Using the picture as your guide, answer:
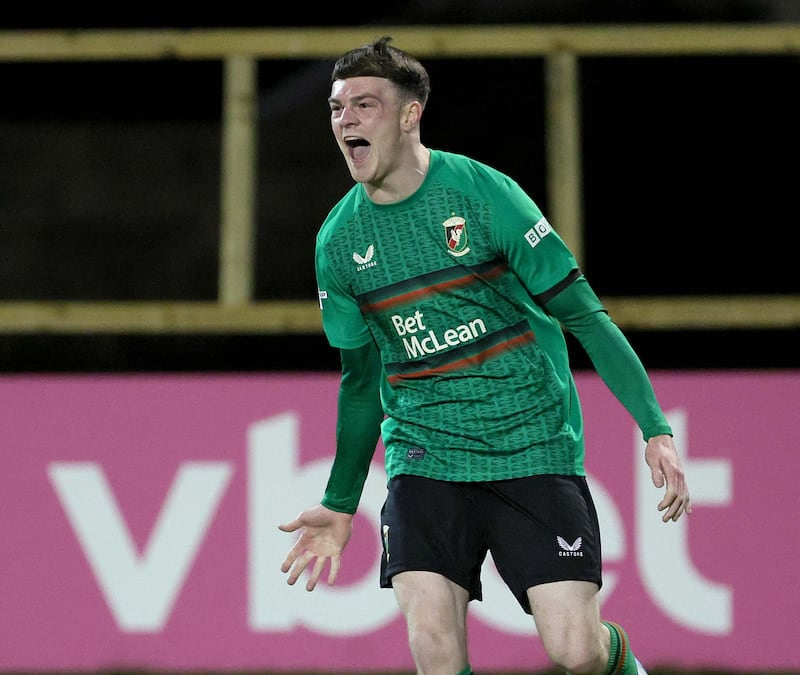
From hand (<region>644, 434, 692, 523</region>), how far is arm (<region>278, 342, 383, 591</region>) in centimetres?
77

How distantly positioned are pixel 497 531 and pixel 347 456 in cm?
44

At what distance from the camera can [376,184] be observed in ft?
12.0

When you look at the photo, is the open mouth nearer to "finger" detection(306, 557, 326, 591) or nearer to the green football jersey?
the green football jersey

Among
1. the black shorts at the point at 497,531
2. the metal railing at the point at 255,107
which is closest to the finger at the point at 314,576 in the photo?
the black shorts at the point at 497,531

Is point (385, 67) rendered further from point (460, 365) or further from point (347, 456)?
point (347, 456)

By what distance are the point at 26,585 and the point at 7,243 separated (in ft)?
7.48

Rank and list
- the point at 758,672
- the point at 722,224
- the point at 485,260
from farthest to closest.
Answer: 1. the point at 722,224
2. the point at 758,672
3. the point at 485,260

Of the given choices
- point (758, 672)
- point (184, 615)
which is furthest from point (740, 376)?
point (184, 615)

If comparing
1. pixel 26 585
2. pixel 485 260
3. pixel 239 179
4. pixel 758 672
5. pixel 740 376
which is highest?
pixel 239 179

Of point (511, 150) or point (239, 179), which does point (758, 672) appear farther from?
point (239, 179)

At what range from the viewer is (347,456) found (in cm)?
380

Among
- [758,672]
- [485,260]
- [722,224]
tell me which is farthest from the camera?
[722,224]

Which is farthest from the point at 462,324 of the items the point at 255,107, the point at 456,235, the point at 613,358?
the point at 255,107

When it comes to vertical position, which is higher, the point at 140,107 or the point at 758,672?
the point at 140,107
